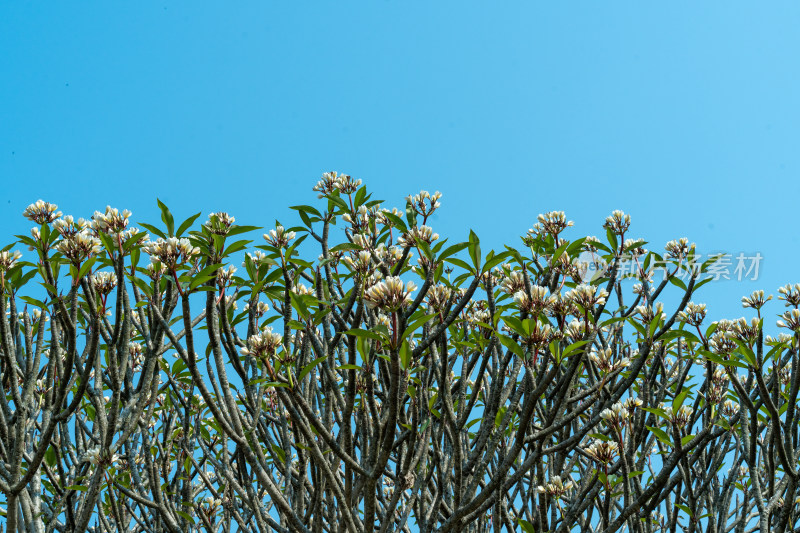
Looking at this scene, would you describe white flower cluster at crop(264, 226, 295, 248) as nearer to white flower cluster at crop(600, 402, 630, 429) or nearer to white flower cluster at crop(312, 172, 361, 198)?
white flower cluster at crop(312, 172, 361, 198)

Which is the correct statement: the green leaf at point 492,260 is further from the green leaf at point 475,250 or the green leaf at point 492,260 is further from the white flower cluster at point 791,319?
the white flower cluster at point 791,319

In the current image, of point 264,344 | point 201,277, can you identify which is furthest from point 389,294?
point 201,277

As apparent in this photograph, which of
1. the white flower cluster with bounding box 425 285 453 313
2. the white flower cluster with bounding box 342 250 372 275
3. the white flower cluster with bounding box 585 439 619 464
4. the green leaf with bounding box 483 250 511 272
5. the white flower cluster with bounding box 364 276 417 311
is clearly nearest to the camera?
the white flower cluster with bounding box 364 276 417 311

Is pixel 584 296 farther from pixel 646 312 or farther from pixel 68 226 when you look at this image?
pixel 68 226

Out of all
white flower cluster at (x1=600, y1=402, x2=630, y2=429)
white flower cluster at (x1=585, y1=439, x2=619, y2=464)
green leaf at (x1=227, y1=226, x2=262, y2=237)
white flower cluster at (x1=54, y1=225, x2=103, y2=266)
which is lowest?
white flower cluster at (x1=585, y1=439, x2=619, y2=464)

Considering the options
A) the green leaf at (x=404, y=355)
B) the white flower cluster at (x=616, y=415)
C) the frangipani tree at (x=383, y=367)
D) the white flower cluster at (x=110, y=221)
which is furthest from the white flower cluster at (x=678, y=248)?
the white flower cluster at (x=110, y=221)

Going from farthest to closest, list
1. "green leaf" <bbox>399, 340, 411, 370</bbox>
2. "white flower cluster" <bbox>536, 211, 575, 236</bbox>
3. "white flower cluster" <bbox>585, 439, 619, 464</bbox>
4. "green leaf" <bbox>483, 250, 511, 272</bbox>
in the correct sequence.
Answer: "white flower cluster" <bbox>536, 211, 575, 236</bbox>, "white flower cluster" <bbox>585, 439, 619, 464</bbox>, "green leaf" <bbox>483, 250, 511, 272</bbox>, "green leaf" <bbox>399, 340, 411, 370</bbox>

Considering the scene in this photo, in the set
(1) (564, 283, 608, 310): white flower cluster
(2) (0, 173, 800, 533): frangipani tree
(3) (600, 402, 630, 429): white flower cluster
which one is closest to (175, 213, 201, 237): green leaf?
(2) (0, 173, 800, 533): frangipani tree

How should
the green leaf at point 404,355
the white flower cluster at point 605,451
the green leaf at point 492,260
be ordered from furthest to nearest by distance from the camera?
1. the white flower cluster at point 605,451
2. the green leaf at point 492,260
3. the green leaf at point 404,355

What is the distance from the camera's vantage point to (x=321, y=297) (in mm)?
3330

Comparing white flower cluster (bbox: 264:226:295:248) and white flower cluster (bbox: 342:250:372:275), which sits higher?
white flower cluster (bbox: 264:226:295:248)

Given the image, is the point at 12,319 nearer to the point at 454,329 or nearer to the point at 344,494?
the point at 344,494

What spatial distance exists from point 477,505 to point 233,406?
121 cm

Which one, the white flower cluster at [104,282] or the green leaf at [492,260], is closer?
the green leaf at [492,260]
